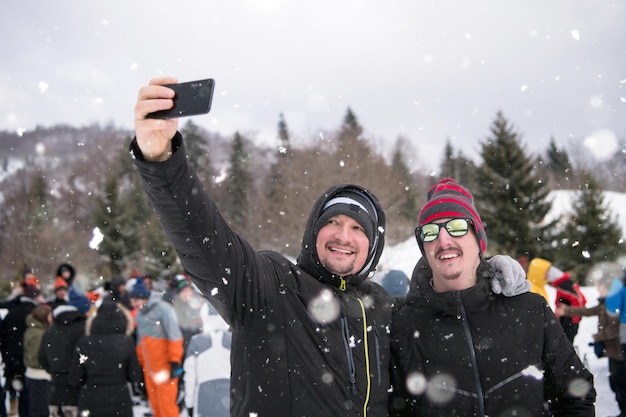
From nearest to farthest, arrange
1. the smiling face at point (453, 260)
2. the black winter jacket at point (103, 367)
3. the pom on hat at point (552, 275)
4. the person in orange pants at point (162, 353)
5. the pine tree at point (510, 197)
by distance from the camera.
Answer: the smiling face at point (453, 260) → the black winter jacket at point (103, 367) → the person in orange pants at point (162, 353) → the pom on hat at point (552, 275) → the pine tree at point (510, 197)

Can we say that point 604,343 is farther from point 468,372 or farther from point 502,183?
point 502,183

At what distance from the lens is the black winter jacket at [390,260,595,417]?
2.45 meters

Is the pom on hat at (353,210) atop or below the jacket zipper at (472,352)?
atop

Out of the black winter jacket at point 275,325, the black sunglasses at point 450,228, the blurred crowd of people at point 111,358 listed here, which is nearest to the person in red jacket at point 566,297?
the blurred crowd of people at point 111,358

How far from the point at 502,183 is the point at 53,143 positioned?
125 metres

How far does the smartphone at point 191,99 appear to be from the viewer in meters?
1.53

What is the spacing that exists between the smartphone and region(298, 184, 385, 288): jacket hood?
1175 mm

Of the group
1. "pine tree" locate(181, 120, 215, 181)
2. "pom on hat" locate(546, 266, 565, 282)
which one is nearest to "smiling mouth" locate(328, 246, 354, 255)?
"pom on hat" locate(546, 266, 565, 282)

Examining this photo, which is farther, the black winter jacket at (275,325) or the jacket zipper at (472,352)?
the jacket zipper at (472,352)

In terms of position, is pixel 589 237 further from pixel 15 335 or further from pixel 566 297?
pixel 15 335

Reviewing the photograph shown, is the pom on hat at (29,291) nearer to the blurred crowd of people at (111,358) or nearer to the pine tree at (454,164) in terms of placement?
the blurred crowd of people at (111,358)

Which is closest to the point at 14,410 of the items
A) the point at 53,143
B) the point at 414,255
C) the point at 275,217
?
the point at 275,217

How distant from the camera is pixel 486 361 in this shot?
2492 millimetres

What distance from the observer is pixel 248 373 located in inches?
83.4
